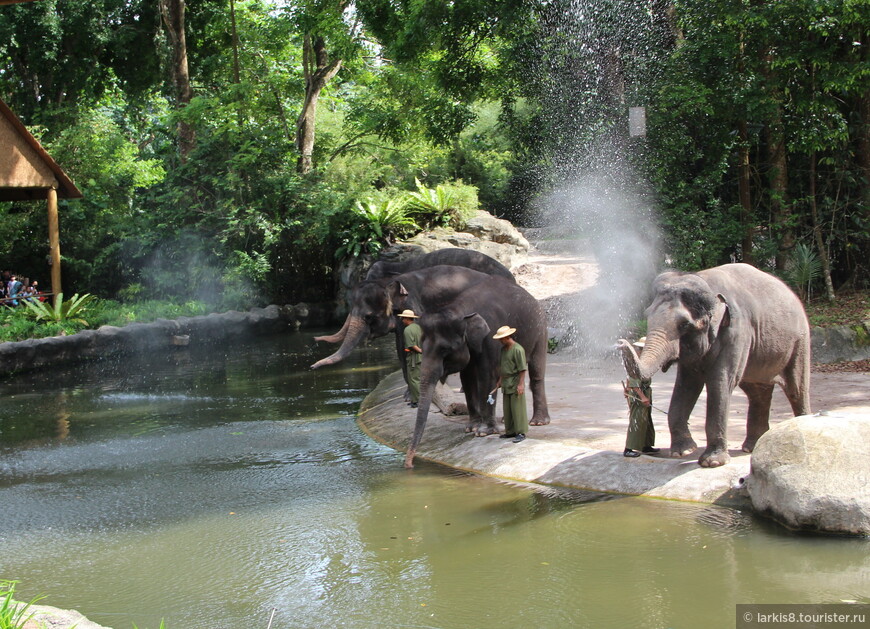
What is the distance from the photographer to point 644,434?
730cm

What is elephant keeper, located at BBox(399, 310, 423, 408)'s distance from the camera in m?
9.41

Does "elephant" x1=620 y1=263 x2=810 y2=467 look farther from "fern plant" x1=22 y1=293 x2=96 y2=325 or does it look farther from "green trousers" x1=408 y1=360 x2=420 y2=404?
"fern plant" x1=22 y1=293 x2=96 y2=325

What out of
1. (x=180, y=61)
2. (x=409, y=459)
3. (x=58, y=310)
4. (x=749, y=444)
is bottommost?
(x=409, y=459)

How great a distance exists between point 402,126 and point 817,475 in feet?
60.9

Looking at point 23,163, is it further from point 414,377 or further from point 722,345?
point 722,345

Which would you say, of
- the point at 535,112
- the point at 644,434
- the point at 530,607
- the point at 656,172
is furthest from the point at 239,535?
the point at 535,112

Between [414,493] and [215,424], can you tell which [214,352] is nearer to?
[215,424]

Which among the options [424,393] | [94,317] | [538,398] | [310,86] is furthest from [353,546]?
[310,86]

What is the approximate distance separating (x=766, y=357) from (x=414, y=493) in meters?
3.27

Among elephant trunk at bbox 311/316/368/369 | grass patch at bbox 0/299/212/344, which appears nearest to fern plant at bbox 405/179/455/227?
grass patch at bbox 0/299/212/344

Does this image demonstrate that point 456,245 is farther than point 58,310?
Yes

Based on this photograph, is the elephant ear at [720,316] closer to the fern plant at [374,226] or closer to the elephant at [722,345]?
the elephant at [722,345]

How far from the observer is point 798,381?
7473mm

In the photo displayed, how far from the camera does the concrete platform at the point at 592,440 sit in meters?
6.86
